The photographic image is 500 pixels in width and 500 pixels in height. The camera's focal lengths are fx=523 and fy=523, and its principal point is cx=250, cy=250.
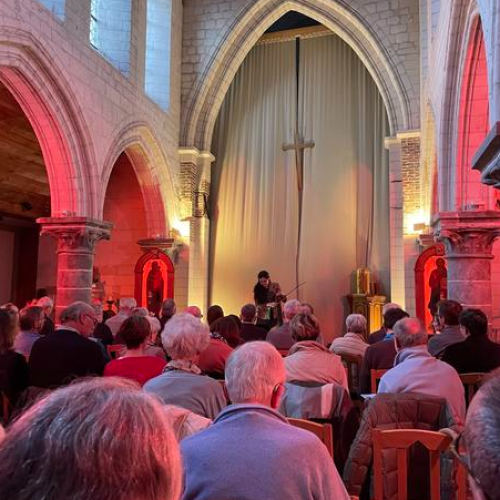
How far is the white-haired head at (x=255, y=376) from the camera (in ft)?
5.91

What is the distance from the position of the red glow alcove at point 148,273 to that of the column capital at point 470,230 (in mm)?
5746

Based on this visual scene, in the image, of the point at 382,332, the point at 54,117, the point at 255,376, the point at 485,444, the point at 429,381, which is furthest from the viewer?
the point at 54,117

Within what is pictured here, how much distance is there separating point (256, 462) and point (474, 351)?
8.89 ft

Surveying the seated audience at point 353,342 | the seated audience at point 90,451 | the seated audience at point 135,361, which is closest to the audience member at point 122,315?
the seated audience at point 353,342

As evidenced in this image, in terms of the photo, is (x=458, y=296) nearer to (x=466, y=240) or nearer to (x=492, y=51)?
(x=466, y=240)

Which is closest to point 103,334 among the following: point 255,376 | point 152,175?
point 255,376

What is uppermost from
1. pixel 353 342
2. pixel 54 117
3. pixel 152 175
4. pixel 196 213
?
pixel 54 117

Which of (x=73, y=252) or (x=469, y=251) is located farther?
(x=73, y=252)

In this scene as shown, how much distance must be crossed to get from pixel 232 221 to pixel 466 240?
6987 millimetres

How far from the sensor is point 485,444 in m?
→ 0.73

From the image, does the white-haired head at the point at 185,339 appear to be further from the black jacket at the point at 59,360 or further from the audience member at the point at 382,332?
the audience member at the point at 382,332

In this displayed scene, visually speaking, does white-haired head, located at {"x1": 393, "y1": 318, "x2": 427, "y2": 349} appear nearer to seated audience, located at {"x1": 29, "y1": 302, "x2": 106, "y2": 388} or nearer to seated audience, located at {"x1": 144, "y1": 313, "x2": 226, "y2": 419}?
seated audience, located at {"x1": 144, "y1": 313, "x2": 226, "y2": 419}

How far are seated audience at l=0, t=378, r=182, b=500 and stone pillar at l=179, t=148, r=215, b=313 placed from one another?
11.1 metres

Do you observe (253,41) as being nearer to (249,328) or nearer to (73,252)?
(73,252)
